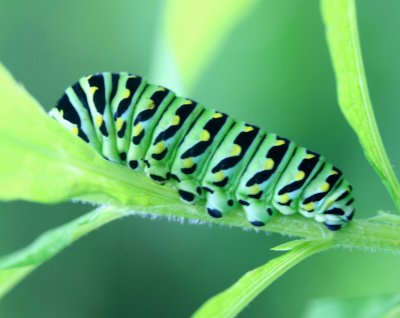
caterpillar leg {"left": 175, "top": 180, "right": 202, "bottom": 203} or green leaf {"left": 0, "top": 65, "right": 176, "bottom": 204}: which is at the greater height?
green leaf {"left": 0, "top": 65, "right": 176, "bottom": 204}

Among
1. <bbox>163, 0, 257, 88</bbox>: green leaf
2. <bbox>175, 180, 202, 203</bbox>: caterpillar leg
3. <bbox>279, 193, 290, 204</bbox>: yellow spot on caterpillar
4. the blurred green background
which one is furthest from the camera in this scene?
the blurred green background

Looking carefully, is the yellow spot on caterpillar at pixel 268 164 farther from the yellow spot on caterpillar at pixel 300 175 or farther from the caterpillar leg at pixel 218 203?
the caterpillar leg at pixel 218 203


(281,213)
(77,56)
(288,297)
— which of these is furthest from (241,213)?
(77,56)

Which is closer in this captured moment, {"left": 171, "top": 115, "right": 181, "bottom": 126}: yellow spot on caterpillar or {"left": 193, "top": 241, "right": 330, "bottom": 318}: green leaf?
{"left": 193, "top": 241, "right": 330, "bottom": 318}: green leaf

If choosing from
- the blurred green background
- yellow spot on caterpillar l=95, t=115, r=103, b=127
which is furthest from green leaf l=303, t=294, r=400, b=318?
the blurred green background

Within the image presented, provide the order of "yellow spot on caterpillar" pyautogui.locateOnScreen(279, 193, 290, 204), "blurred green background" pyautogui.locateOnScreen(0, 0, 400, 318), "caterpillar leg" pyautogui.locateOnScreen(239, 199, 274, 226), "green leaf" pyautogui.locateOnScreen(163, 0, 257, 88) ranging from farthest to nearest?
"blurred green background" pyautogui.locateOnScreen(0, 0, 400, 318)
"green leaf" pyautogui.locateOnScreen(163, 0, 257, 88)
"yellow spot on caterpillar" pyautogui.locateOnScreen(279, 193, 290, 204)
"caterpillar leg" pyautogui.locateOnScreen(239, 199, 274, 226)

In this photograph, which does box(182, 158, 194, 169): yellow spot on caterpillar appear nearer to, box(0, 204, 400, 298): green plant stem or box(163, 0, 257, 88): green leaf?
box(0, 204, 400, 298): green plant stem

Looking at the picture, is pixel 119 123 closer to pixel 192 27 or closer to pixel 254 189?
pixel 254 189
